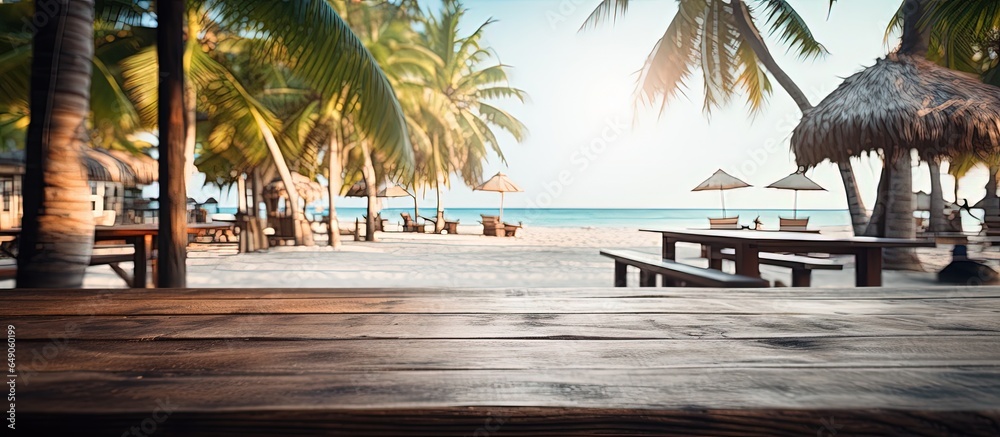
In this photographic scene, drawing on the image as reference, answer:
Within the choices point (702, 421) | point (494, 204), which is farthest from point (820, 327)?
point (494, 204)

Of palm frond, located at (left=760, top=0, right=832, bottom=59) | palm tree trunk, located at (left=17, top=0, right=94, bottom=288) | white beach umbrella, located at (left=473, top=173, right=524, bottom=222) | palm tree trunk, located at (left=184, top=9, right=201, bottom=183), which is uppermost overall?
palm frond, located at (left=760, top=0, right=832, bottom=59)

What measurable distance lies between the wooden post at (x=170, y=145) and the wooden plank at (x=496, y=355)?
116 inches

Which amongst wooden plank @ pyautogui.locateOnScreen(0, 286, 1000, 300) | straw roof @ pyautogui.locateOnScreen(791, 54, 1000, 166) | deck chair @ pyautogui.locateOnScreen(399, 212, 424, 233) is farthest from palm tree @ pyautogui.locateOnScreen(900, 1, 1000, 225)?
deck chair @ pyautogui.locateOnScreen(399, 212, 424, 233)

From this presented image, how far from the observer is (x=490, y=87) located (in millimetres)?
16516

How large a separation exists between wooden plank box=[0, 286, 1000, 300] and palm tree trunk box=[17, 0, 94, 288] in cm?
110

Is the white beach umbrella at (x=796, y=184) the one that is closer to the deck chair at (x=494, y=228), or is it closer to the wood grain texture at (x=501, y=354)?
the deck chair at (x=494, y=228)

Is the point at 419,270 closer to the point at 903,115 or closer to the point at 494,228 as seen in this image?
the point at 903,115

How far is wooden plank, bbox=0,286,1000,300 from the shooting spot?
1.25m

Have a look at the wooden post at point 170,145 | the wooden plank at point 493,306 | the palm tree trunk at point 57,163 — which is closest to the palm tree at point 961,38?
the wooden plank at point 493,306

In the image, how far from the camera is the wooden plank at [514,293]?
1.25 metres

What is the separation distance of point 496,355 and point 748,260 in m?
3.40

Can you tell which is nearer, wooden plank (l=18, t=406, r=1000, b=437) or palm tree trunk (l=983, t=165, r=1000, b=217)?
wooden plank (l=18, t=406, r=1000, b=437)

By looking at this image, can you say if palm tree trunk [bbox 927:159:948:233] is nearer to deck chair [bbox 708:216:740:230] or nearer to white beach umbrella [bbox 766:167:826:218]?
white beach umbrella [bbox 766:167:826:218]

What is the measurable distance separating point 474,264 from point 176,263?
4216mm
